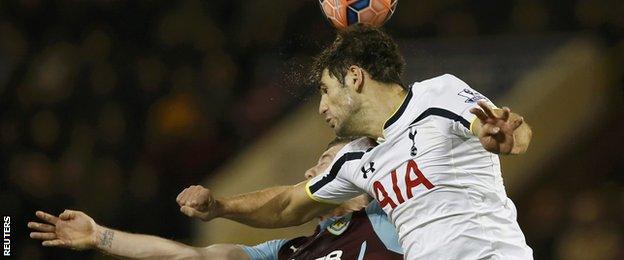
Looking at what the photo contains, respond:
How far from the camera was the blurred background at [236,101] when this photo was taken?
5.38 metres

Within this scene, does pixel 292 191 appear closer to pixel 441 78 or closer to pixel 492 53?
pixel 441 78

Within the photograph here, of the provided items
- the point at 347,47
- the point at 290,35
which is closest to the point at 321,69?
the point at 347,47

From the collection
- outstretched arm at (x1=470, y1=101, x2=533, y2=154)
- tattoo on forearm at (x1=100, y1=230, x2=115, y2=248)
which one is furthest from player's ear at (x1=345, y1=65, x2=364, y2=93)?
tattoo on forearm at (x1=100, y1=230, x2=115, y2=248)

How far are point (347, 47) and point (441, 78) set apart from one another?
0.49 metres

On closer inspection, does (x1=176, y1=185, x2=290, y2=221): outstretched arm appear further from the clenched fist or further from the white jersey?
the white jersey

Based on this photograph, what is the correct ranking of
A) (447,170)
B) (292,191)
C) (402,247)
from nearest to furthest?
(447,170)
(402,247)
(292,191)

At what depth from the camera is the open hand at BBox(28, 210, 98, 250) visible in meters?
3.34

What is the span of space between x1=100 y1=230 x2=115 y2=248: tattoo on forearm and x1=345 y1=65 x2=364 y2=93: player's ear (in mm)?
1056

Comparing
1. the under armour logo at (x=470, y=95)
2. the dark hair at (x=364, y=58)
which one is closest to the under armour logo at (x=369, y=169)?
the dark hair at (x=364, y=58)

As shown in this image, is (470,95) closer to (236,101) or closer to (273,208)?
(273,208)

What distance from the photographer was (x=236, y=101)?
19.1 feet

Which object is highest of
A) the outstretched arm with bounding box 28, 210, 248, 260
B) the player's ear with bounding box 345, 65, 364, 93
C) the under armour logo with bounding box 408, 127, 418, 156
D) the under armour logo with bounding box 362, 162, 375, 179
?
the player's ear with bounding box 345, 65, 364, 93

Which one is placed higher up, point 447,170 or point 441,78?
point 441,78

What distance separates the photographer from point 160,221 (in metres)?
5.55
